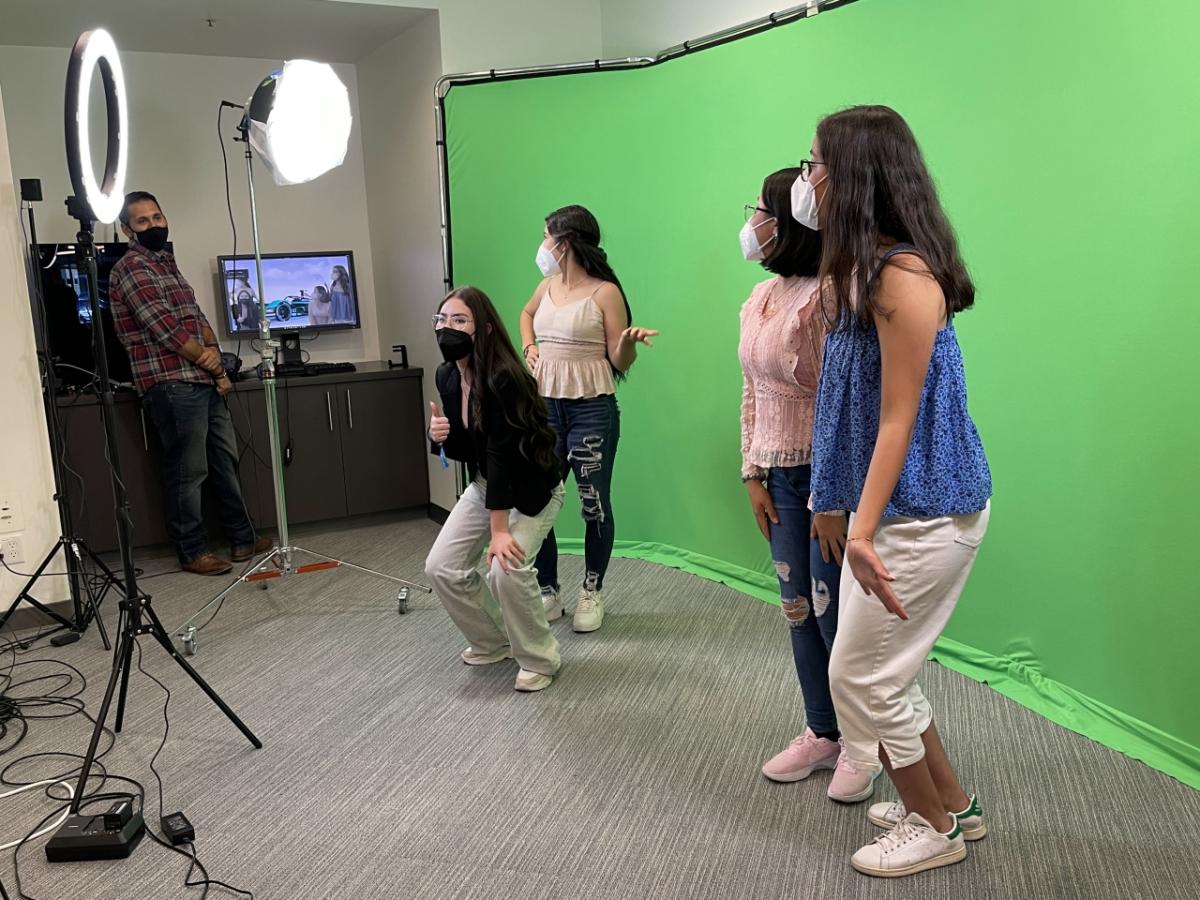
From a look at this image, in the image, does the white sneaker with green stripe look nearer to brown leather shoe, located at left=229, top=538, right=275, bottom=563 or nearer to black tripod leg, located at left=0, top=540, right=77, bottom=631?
black tripod leg, located at left=0, top=540, right=77, bottom=631

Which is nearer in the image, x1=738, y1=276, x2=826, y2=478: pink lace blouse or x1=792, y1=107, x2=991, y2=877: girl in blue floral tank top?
x1=792, y1=107, x2=991, y2=877: girl in blue floral tank top

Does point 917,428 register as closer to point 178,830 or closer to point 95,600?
point 178,830

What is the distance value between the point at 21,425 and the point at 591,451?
7.10 ft

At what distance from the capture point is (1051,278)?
98.0 inches

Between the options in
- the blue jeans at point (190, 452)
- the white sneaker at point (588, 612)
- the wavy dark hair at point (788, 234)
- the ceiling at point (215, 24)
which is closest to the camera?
the wavy dark hair at point (788, 234)

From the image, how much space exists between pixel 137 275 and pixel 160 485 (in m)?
0.99

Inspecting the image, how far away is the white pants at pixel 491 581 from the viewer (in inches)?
107

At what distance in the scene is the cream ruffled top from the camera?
10.4 feet

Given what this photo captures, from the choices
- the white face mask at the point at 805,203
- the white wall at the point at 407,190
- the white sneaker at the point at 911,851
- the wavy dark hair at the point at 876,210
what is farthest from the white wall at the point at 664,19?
the white sneaker at the point at 911,851

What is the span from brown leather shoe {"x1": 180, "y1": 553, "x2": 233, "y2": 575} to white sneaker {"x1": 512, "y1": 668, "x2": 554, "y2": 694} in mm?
1937

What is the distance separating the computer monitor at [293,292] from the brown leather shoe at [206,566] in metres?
1.25

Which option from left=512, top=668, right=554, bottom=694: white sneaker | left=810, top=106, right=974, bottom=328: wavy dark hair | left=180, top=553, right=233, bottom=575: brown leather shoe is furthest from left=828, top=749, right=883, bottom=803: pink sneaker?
left=180, top=553, right=233, bottom=575: brown leather shoe

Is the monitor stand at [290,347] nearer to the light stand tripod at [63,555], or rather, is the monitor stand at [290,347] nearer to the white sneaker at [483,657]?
the light stand tripod at [63,555]

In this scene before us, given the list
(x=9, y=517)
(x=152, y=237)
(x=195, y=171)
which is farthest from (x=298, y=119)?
(x=9, y=517)
